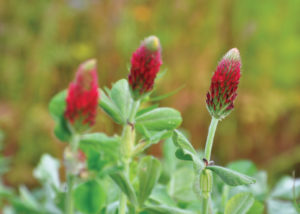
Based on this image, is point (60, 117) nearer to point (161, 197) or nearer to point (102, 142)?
point (102, 142)

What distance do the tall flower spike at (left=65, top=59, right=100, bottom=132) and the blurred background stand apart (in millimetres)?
1967

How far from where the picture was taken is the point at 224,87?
22.7 inches

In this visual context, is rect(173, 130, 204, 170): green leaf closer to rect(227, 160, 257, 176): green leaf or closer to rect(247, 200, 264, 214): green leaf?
rect(247, 200, 264, 214): green leaf

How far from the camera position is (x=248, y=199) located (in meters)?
0.59

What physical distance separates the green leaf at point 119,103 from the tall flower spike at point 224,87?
94 mm

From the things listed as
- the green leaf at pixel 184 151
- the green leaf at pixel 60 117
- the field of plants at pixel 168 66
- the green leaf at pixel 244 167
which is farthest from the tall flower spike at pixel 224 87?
the field of plants at pixel 168 66

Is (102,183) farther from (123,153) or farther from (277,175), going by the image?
(277,175)

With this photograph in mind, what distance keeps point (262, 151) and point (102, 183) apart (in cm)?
224

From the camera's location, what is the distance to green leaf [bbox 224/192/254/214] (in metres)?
0.59

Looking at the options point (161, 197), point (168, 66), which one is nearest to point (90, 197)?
point (161, 197)

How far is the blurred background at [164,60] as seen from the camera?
259 centimetres

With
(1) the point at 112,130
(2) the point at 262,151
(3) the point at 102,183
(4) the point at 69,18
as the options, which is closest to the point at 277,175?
(2) the point at 262,151

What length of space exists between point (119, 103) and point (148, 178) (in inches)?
3.8

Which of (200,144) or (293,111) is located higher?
(293,111)
